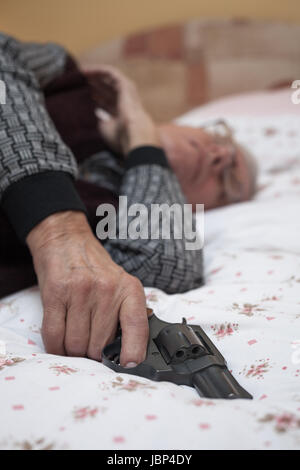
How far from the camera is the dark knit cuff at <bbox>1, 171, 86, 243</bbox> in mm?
704

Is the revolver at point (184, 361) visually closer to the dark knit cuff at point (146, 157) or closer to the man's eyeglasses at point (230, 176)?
the dark knit cuff at point (146, 157)

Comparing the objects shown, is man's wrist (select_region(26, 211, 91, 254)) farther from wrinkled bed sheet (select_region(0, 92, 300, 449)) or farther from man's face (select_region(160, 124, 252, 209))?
man's face (select_region(160, 124, 252, 209))

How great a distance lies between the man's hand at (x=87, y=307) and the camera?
0.61m

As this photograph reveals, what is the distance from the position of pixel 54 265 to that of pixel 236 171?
0.81 m

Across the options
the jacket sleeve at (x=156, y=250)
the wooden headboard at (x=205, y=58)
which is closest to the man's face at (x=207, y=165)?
the jacket sleeve at (x=156, y=250)

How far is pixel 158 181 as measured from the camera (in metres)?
0.93

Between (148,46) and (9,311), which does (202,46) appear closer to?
(148,46)

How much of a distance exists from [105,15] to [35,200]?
1.90m

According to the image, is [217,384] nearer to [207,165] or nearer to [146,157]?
[146,157]

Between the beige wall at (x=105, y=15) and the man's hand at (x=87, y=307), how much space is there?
76.8 inches

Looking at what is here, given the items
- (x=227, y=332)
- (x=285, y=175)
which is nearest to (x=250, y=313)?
(x=227, y=332)

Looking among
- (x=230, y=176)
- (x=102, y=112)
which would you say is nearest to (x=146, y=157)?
(x=230, y=176)

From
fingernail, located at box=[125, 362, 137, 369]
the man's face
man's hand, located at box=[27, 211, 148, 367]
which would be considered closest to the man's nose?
the man's face

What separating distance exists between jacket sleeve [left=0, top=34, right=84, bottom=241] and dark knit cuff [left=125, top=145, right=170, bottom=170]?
8.9 inches
